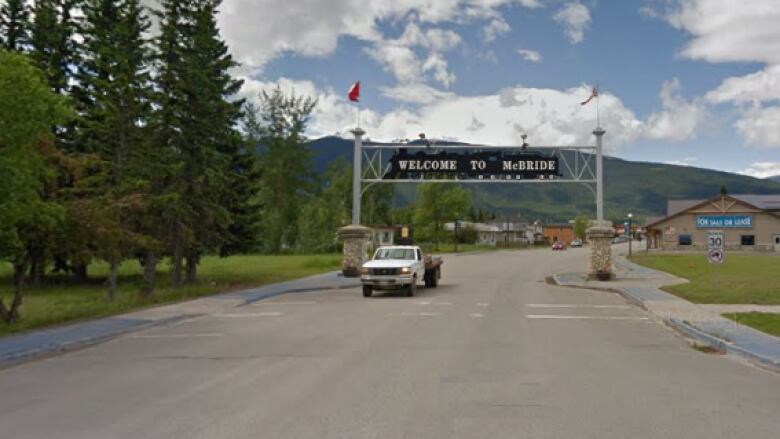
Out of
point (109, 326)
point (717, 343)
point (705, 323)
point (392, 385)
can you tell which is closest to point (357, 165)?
point (109, 326)

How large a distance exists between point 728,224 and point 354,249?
66816 mm

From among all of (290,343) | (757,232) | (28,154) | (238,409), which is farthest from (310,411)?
(757,232)

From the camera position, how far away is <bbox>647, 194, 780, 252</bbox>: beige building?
85.4m

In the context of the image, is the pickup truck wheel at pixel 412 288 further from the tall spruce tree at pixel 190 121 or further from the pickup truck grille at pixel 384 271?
the tall spruce tree at pixel 190 121

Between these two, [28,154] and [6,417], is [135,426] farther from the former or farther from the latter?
[28,154]

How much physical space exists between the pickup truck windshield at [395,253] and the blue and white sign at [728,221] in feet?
234

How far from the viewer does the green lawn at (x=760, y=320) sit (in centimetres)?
1488

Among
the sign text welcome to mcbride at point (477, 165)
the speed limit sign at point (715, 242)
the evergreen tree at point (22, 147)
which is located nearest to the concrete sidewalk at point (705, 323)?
the speed limit sign at point (715, 242)

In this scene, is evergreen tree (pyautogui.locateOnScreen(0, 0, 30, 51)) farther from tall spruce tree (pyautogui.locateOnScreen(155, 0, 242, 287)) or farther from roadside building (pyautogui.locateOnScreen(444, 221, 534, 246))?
roadside building (pyautogui.locateOnScreen(444, 221, 534, 246))

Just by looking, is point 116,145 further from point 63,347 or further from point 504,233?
point 504,233

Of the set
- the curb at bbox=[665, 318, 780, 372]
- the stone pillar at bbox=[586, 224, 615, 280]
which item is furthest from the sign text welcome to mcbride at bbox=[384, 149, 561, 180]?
the curb at bbox=[665, 318, 780, 372]

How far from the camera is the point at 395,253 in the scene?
27141 mm

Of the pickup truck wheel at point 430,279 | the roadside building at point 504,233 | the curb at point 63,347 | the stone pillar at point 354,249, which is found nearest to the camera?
the curb at point 63,347

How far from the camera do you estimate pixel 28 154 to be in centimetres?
1542
